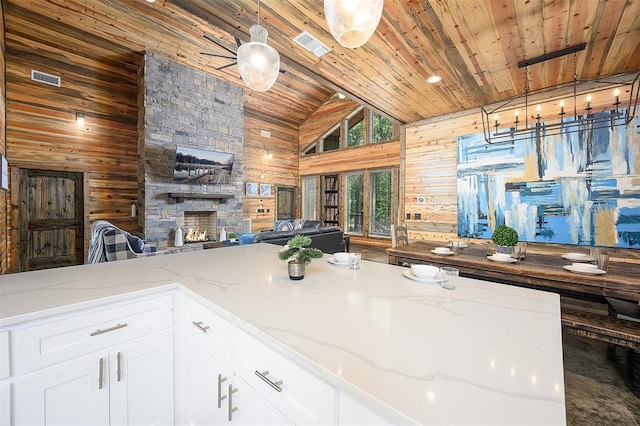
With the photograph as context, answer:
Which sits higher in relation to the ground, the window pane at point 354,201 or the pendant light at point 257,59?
the pendant light at point 257,59

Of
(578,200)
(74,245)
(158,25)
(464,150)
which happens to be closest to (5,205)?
(74,245)

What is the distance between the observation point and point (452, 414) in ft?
1.63

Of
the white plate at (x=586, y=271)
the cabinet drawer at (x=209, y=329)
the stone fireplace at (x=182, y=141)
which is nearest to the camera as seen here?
the cabinet drawer at (x=209, y=329)

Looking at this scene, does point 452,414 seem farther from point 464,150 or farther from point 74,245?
point 74,245

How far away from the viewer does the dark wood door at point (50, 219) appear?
4.72 meters

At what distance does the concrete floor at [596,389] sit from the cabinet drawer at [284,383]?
6.06 feet

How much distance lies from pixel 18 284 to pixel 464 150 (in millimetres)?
5060

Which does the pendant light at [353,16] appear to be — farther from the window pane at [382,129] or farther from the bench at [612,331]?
the window pane at [382,129]

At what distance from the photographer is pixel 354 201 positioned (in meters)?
7.70

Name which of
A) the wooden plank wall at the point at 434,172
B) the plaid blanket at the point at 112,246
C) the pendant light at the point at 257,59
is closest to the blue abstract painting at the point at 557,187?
the wooden plank wall at the point at 434,172

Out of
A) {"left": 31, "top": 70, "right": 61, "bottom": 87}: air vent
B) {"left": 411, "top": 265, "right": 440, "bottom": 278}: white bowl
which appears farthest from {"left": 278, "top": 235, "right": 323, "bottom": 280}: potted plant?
{"left": 31, "top": 70, "right": 61, "bottom": 87}: air vent

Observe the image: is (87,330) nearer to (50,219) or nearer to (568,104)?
(568,104)

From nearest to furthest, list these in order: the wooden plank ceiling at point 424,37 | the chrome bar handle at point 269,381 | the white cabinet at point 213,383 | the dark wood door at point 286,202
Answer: the chrome bar handle at point 269,381
the white cabinet at point 213,383
the wooden plank ceiling at point 424,37
the dark wood door at point 286,202

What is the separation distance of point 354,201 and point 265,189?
2719 millimetres
